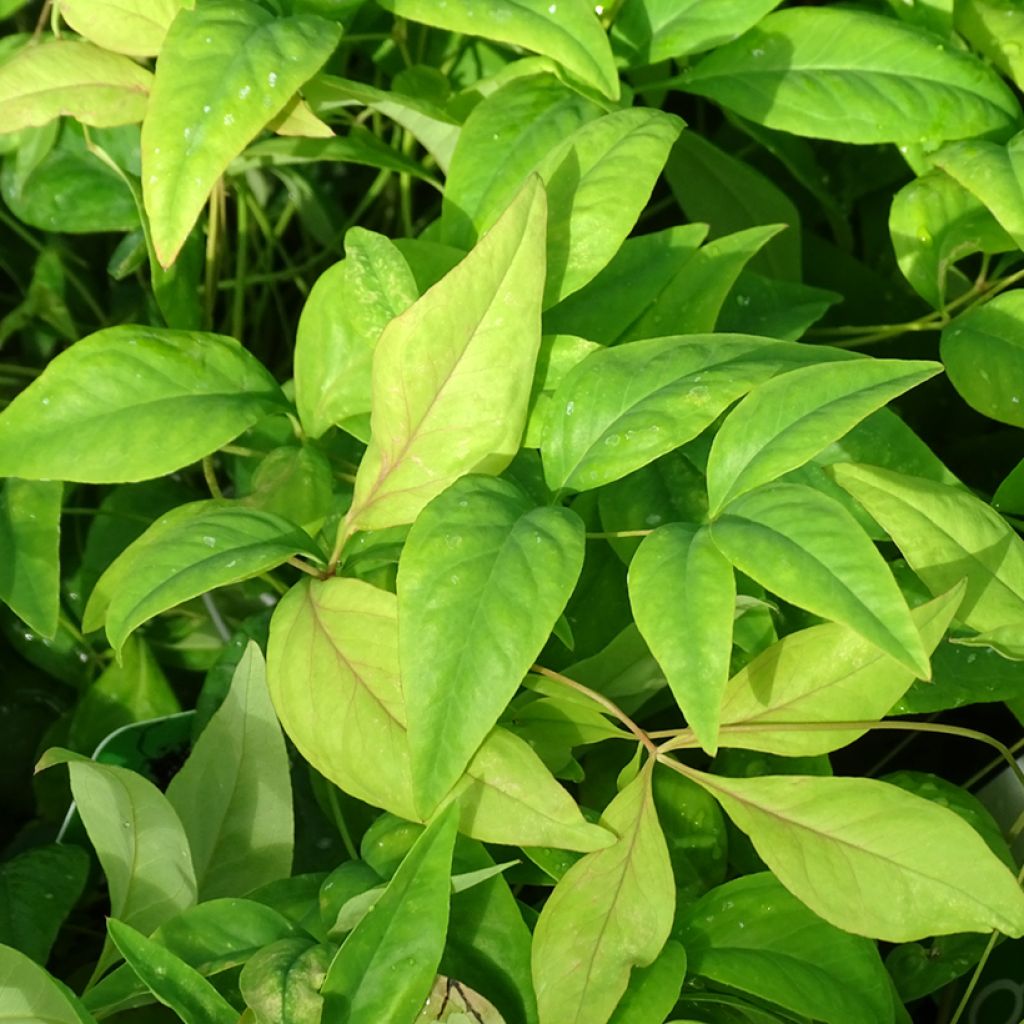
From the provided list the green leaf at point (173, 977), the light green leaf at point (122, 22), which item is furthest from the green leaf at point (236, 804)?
the light green leaf at point (122, 22)

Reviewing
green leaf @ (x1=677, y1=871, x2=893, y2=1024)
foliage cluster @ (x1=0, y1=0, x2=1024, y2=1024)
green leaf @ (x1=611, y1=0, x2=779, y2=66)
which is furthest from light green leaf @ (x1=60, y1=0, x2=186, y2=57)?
green leaf @ (x1=677, y1=871, x2=893, y2=1024)

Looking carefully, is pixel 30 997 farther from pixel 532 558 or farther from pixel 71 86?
pixel 71 86

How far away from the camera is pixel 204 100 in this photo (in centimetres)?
51

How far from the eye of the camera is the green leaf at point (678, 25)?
2.06 feet

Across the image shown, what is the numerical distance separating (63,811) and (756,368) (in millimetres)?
494

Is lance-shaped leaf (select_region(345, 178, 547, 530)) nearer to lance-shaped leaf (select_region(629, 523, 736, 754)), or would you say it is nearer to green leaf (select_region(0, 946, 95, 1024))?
lance-shaped leaf (select_region(629, 523, 736, 754))

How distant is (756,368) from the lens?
1.59 feet

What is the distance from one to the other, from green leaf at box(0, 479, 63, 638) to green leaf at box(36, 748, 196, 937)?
3.3 inches

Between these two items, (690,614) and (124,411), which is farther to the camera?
(124,411)

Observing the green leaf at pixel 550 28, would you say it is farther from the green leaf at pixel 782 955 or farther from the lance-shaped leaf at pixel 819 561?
the green leaf at pixel 782 955

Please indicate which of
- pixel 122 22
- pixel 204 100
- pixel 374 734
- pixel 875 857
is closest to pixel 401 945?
pixel 374 734

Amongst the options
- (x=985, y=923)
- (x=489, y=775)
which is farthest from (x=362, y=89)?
(x=985, y=923)

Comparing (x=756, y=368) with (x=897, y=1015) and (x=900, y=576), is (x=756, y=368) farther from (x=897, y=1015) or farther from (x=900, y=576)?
(x=897, y=1015)

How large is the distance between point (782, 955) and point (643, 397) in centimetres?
24
